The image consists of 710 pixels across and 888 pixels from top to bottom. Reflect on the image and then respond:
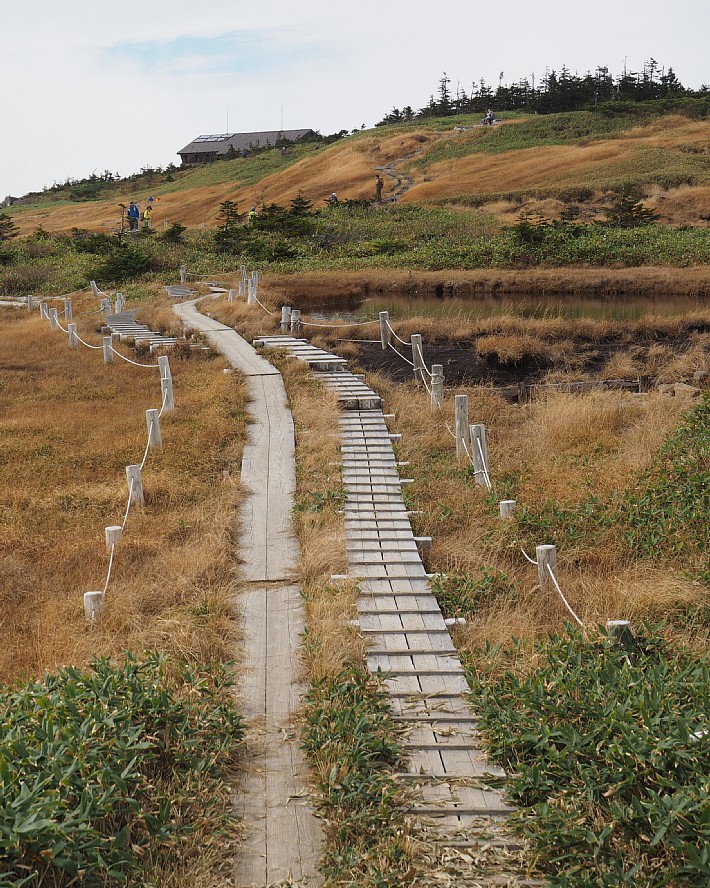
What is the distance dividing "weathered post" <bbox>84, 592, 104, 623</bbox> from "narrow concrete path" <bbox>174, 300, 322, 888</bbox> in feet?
4.18

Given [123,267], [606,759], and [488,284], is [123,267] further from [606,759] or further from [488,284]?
[606,759]

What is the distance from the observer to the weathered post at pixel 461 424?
12.8m

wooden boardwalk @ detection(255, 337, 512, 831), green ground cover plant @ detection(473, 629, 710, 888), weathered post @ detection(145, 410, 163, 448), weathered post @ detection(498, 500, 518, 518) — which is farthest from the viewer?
weathered post @ detection(145, 410, 163, 448)

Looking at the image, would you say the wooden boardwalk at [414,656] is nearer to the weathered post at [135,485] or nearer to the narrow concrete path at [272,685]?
the narrow concrete path at [272,685]

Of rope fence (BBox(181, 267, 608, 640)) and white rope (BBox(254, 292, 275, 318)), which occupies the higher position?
white rope (BBox(254, 292, 275, 318))

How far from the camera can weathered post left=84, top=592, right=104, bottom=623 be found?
7.58 m

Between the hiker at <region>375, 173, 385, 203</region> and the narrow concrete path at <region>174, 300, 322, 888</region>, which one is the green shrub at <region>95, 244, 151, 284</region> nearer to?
the hiker at <region>375, 173, 385, 203</region>

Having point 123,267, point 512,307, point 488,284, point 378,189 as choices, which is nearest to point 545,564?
point 512,307

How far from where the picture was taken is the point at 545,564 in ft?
26.8

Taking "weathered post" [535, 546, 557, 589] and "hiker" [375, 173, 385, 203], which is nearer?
"weathered post" [535, 546, 557, 589]

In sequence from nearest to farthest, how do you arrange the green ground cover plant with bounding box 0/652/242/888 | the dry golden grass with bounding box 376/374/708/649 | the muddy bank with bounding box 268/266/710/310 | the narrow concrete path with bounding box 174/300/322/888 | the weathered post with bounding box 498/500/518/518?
the green ground cover plant with bounding box 0/652/242/888
the narrow concrete path with bounding box 174/300/322/888
the dry golden grass with bounding box 376/374/708/649
the weathered post with bounding box 498/500/518/518
the muddy bank with bounding box 268/266/710/310

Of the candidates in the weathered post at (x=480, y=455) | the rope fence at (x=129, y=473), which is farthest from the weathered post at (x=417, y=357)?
the weathered post at (x=480, y=455)

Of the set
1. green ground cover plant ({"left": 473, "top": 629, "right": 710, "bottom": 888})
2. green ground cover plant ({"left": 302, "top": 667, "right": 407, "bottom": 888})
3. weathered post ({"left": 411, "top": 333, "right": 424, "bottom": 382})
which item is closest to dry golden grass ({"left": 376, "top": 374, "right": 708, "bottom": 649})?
weathered post ({"left": 411, "top": 333, "right": 424, "bottom": 382})

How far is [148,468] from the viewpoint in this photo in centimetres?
1218
